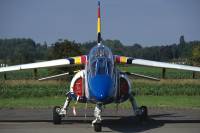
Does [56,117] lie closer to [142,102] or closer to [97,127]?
[97,127]

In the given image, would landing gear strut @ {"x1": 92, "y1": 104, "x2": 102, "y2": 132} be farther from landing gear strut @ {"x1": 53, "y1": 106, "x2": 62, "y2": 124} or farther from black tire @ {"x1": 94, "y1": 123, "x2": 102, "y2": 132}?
landing gear strut @ {"x1": 53, "y1": 106, "x2": 62, "y2": 124}

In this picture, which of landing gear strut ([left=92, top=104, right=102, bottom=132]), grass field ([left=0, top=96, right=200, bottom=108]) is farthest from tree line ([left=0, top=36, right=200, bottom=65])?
landing gear strut ([left=92, top=104, right=102, bottom=132])

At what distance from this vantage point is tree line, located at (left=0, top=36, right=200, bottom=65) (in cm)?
6634

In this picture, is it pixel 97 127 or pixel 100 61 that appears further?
pixel 100 61

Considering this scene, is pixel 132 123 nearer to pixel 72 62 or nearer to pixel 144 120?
pixel 144 120

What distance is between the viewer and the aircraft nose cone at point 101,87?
16.6 meters

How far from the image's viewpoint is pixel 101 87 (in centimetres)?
1673

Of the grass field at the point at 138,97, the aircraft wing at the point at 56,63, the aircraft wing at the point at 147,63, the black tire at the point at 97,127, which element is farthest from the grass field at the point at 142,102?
the black tire at the point at 97,127

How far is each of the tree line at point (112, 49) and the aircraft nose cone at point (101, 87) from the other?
29.5ft

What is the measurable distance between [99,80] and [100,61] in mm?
969

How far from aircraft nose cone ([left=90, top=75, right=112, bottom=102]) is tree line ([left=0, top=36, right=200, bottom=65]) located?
8991mm

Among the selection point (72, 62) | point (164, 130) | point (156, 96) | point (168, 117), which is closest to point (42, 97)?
point (156, 96)

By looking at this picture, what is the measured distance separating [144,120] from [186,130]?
3671 mm

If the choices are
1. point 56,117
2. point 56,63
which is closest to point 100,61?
point 56,63
